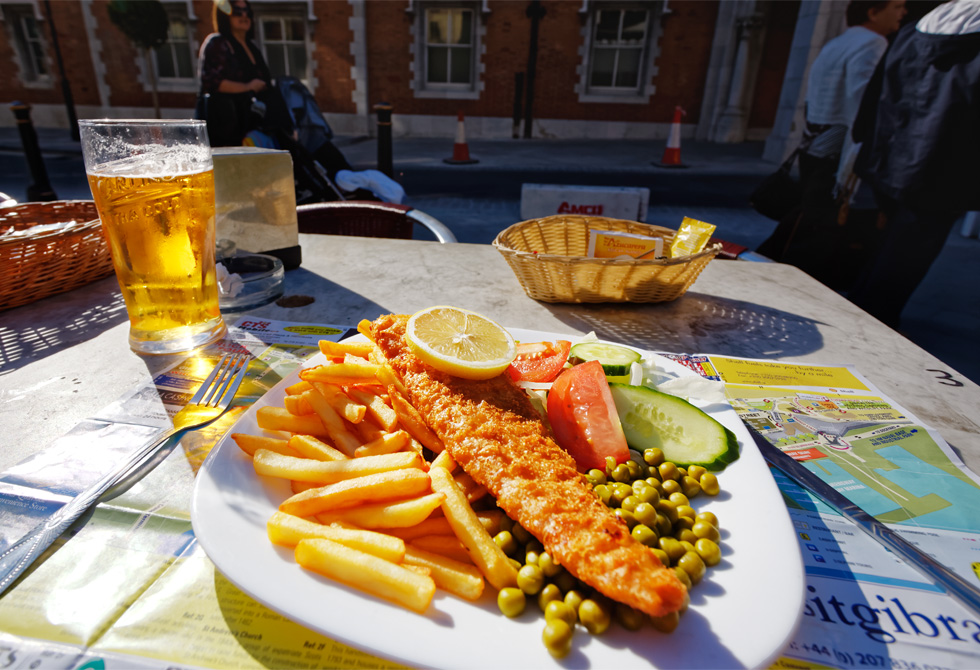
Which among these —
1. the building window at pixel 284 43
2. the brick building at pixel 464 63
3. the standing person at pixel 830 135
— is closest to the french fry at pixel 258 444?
the standing person at pixel 830 135

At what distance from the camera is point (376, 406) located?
51.3 inches

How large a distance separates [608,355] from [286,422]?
0.90 meters

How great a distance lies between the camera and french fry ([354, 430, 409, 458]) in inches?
45.8

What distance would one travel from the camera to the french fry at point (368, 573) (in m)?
0.81

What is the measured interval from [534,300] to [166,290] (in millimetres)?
1387

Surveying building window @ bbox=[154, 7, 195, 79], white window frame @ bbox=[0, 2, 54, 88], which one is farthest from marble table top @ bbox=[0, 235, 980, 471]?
white window frame @ bbox=[0, 2, 54, 88]

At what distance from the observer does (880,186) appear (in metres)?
4.89

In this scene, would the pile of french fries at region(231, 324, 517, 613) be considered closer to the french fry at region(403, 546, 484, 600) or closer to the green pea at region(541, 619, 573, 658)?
the french fry at region(403, 546, 484, 600)

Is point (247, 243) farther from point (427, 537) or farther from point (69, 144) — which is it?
point (69, 144)

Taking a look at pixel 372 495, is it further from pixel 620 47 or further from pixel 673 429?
pixel 620 47

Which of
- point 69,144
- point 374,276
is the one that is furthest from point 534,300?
point 69,144

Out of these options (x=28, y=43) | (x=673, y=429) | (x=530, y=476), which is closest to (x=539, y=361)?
(x=673, y=429)

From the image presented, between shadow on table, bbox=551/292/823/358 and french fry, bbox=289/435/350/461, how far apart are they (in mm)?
1152

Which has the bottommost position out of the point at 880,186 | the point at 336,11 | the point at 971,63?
the point at 880,186
